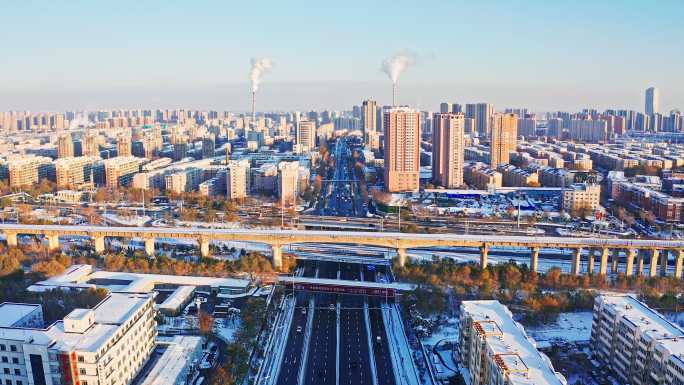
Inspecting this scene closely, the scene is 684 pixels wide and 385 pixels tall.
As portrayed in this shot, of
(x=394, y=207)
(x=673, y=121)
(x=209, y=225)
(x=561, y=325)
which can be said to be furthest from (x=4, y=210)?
(x=673, y=121)

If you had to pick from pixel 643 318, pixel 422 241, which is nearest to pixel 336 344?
pixel 422 241

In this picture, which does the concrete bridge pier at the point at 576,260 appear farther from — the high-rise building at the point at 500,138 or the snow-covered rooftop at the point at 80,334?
the high-rise building at the point at 500,138

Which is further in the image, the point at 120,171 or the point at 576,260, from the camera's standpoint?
the point at 120,171

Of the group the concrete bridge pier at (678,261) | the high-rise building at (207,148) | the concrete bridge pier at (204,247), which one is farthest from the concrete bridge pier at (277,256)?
the high-rise building at (207,148)

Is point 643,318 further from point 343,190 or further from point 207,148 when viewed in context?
point 207,148

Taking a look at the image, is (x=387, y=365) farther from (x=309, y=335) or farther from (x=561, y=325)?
(x=561, y=325)

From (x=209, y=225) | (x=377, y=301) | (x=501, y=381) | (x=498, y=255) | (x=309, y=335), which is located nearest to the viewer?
(x=501, y=381)

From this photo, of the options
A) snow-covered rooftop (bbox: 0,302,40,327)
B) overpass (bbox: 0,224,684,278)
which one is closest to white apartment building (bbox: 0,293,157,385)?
snow-covered rooftop (bbox: 0,302,40,327)
